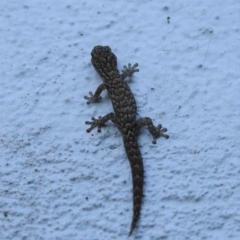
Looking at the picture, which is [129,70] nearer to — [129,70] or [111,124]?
[129,70]

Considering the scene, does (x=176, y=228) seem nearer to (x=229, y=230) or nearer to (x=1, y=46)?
(x=229, y=230)

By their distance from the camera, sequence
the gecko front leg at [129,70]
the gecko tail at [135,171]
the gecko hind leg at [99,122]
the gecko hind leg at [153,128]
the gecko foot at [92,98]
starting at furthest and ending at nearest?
the gecko front leg at [129,70]
the gecko foot at [92,98]
the gecko hind leg at [99,122]
the gecko hind leg at [153,128]
the gecko tail at [135,171]

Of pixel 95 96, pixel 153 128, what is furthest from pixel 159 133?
pixel 95 96

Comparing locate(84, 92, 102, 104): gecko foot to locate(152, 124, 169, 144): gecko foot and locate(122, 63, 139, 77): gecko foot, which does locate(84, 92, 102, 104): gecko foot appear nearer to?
locate(122, 63, 139, 77): gecko foot

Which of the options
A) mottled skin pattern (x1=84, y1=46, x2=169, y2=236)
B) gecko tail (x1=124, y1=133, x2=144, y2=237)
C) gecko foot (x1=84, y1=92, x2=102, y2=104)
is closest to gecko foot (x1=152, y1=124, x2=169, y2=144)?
mottled skin pattern (x1=84, y1=46, x2=169, y2=236)

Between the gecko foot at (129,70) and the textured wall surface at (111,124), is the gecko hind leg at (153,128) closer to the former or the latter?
the textured wall surface at (111,124)

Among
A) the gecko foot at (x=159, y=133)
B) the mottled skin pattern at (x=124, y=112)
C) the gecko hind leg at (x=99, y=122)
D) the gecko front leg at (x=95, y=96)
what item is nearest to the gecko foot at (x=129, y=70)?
the mottled skin pattern at (x=124, y=112)

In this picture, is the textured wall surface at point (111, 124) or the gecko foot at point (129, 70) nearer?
the textured wall surface at point (111, 124)
